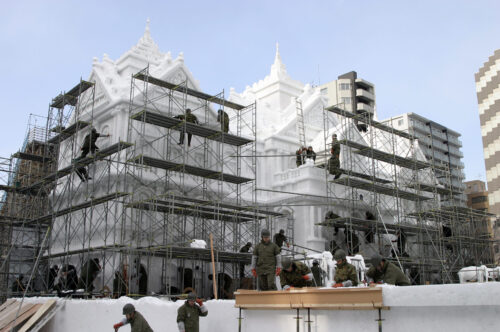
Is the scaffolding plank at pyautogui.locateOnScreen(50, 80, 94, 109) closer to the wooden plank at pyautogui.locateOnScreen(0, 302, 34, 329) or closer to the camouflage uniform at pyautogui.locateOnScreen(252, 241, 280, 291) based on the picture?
the wooden plank at pyautogui.locateOnScreen(0, 302, 34, 329)

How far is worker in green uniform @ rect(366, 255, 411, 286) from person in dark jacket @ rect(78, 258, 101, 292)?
14.8m

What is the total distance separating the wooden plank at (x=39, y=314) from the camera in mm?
17564

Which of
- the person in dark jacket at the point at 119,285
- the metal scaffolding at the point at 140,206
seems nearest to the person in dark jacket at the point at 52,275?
the metal scaffolding at the point at 140,206

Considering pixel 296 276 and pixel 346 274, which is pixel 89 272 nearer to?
pixel 296 276

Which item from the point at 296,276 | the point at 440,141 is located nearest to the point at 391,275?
the point at 296,276

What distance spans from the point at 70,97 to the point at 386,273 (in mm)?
24451

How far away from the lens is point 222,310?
12.6 metres

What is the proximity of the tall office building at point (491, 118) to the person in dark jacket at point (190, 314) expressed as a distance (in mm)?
46171

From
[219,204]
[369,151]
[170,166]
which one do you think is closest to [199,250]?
[219,204]

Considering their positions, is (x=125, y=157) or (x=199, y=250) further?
(x=125, y=157)

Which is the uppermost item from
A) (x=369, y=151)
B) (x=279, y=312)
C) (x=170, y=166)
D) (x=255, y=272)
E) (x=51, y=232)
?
(x=369, y=151)

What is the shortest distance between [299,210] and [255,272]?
68.4 feet

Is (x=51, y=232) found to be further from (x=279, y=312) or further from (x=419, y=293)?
(x=419, y=293)

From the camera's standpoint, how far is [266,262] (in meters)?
12.7
